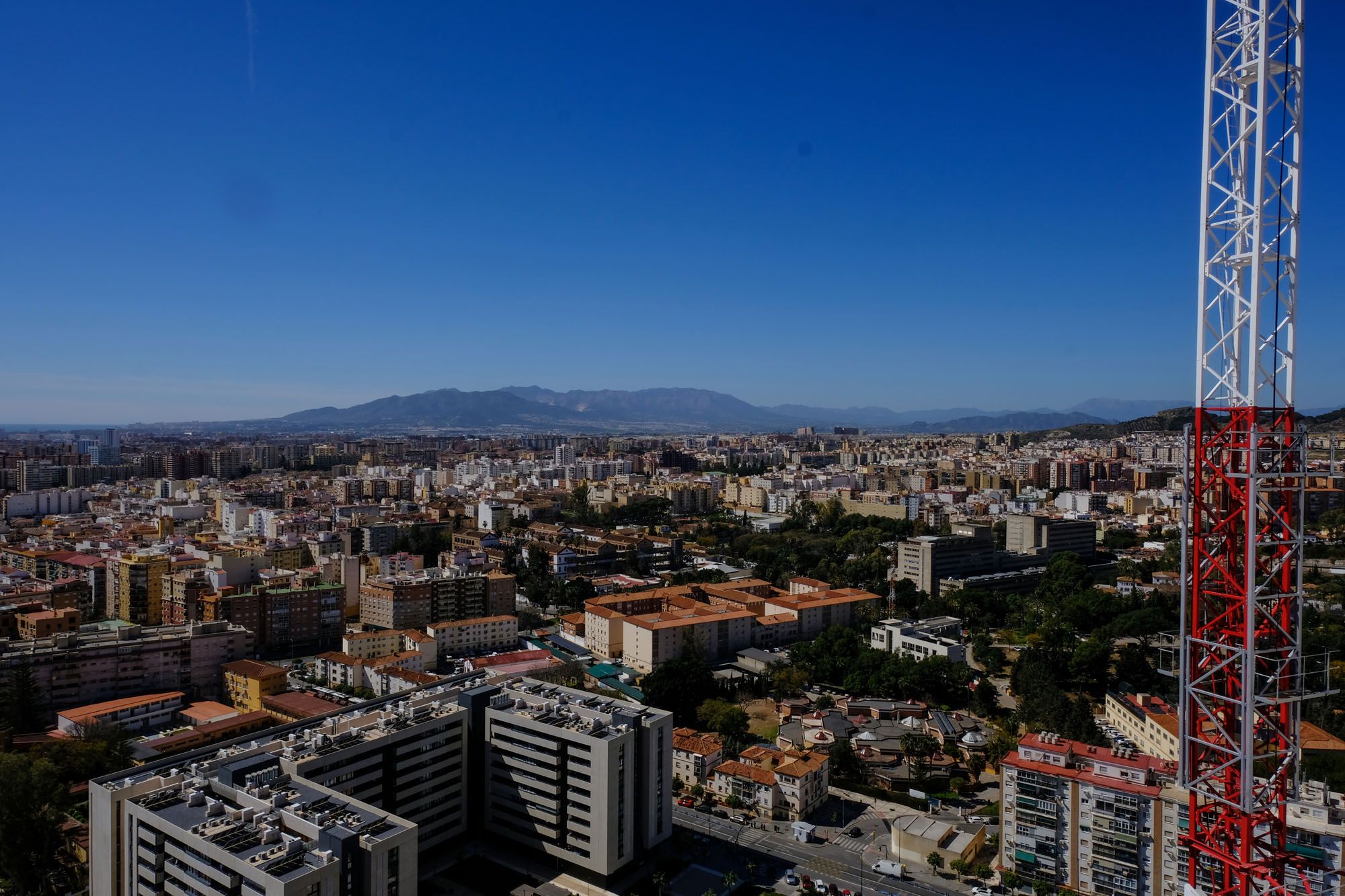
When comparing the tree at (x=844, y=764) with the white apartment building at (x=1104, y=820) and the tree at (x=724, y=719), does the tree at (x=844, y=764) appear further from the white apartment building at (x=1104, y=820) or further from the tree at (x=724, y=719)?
the white apartment building at (x=1104, y=820)

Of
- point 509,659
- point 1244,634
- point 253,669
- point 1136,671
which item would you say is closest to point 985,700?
point 1136,671

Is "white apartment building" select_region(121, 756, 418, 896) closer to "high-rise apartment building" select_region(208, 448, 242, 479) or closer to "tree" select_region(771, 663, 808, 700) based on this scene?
"tree" select_region(771, 663, 808, 700)

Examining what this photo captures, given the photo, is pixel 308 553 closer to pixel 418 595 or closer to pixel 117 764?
pixel 418 595

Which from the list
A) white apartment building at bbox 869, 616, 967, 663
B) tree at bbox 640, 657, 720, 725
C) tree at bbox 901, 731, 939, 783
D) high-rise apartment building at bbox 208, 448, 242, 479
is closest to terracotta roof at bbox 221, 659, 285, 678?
tree at bbox 640, 657, 720, 725

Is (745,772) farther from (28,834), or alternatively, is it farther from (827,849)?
(28,834)

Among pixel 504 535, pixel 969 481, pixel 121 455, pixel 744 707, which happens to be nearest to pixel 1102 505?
pixel 969 481
